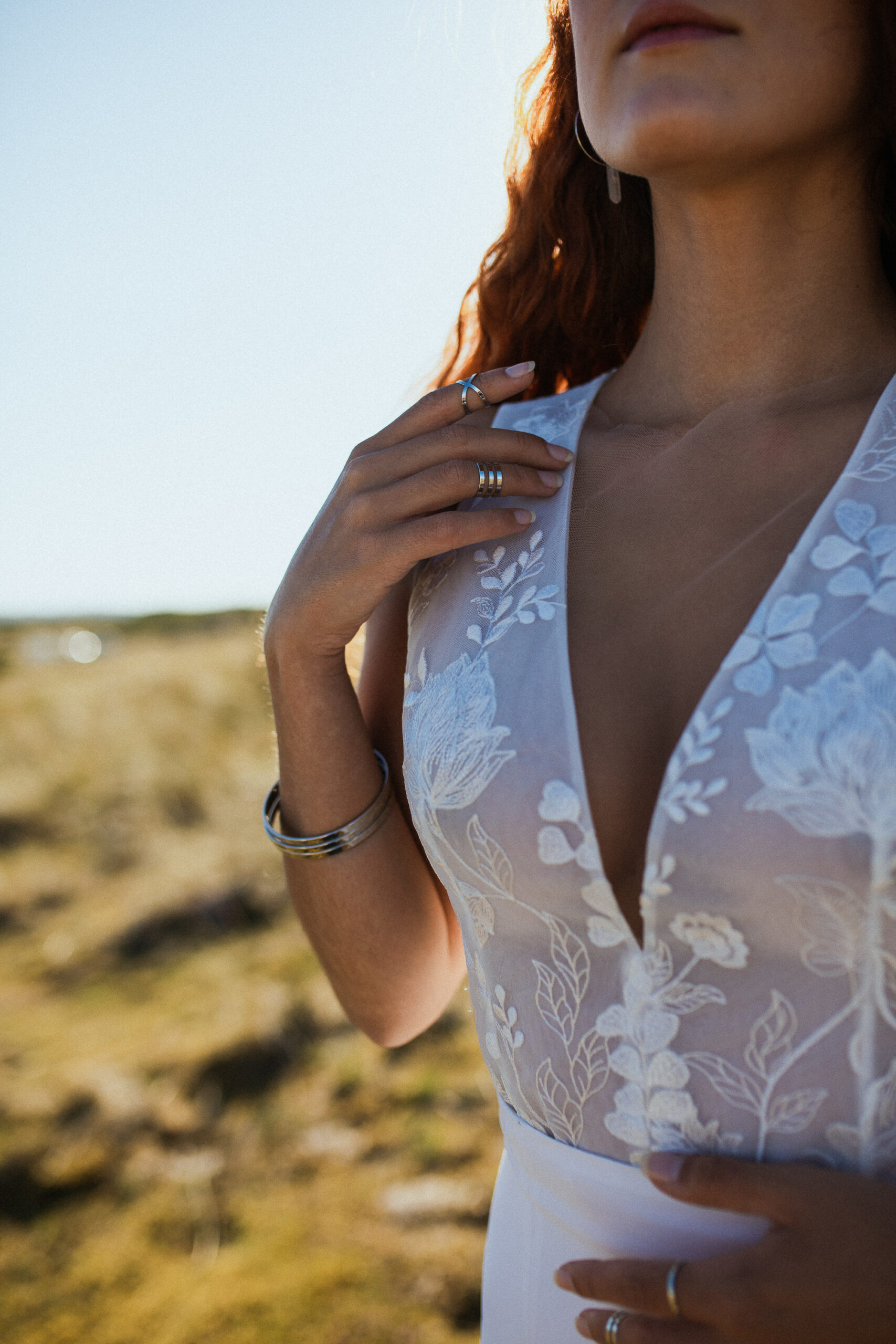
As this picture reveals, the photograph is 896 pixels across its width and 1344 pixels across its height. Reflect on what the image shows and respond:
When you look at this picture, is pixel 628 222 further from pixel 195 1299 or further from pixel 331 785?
pixel 195 1299

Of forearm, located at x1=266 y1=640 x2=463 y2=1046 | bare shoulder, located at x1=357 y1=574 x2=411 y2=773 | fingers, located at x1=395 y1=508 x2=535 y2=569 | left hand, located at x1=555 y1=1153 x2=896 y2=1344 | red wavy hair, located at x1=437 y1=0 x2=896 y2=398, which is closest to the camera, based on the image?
left hand, located at x1=555 y1=1153 x2=896 y2=1344

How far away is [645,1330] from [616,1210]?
125 mm

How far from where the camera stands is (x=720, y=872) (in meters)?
0.90

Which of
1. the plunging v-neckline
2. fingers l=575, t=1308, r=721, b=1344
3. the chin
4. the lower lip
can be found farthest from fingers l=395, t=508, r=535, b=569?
fingers l=575, t=1308, r=721, b=1344

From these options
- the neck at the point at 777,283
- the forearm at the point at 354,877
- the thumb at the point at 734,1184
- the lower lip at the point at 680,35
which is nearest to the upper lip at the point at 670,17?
the lower lip at the point at 680,35

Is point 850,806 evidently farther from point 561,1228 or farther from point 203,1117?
point 203,1117

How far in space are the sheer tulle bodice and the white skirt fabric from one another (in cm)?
3

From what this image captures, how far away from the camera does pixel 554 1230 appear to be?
114 centimetres

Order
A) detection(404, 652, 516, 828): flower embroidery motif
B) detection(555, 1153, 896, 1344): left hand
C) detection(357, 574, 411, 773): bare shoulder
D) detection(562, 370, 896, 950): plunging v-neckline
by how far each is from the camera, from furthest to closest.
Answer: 1. detection(357, 574, 411, 773): bare shoulder
2. detection(404, 652, 516, 828): flower embroidery motif
3. detection(562, 370, 896, 950): plunging v-neckline
4. detection(555, 1153, 896, 1344): left hand

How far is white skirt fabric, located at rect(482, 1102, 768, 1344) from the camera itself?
1.00 meters

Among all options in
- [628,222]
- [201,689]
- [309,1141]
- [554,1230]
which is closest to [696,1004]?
[554,1230]

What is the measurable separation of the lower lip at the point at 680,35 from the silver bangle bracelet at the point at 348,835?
946 mm

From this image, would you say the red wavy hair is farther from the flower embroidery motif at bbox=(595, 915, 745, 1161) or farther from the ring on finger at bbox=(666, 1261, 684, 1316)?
the ring on finger at bbox=(666, 1261, 684, 1316)

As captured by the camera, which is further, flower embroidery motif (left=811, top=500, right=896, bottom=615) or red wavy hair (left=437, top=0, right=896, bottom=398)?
red wavy hair (left=437, top=0, right=896, bottom=398)
